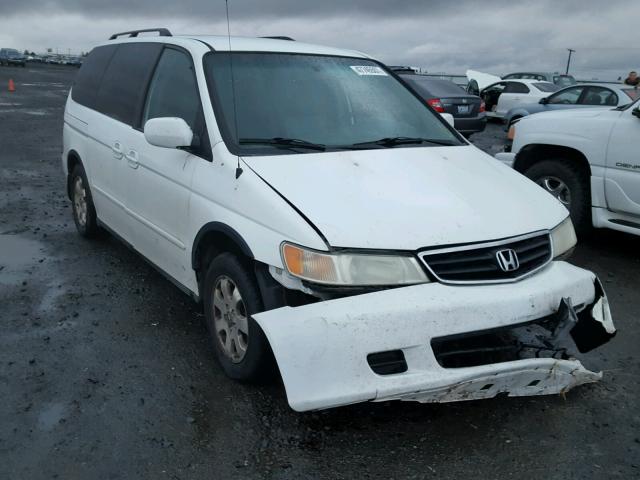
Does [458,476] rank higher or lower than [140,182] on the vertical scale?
lower

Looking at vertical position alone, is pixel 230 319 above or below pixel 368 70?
below

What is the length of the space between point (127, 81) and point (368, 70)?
183cm

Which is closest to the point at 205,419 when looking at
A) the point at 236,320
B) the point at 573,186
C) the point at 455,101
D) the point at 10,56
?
the point at 236,320

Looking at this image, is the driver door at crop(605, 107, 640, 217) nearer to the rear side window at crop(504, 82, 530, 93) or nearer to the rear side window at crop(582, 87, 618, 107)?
the rear side window at crop(582, 87, 618, 107)

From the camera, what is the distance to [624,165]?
561 centimetres

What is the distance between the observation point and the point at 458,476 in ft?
8.88

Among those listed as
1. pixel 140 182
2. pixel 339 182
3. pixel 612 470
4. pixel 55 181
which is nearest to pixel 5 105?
pixel 55 181

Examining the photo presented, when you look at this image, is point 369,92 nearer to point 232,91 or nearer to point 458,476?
point 232,91

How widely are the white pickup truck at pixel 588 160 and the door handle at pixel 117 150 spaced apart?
4.07 m

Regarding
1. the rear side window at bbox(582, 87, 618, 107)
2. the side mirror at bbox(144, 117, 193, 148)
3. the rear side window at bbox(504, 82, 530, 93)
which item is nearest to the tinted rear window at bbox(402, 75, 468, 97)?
the rear side window at bbox(582, 87, 618, 107)

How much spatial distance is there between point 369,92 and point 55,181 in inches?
234

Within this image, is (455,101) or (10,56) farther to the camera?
(10,56)

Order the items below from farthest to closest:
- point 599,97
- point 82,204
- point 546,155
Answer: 1. point 599,97
2. point 546,155
3. point 82,204

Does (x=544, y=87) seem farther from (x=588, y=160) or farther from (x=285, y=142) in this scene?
(x=285, y=142)
